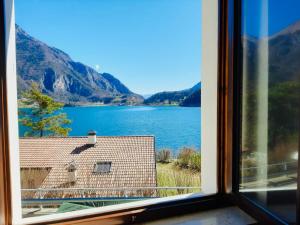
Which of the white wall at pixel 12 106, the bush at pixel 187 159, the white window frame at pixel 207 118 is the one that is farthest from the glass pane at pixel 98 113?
the white wall at pixel 12 106

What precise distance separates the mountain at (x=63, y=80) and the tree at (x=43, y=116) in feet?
0.33

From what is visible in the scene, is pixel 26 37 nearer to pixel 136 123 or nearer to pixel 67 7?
pixel 67 7

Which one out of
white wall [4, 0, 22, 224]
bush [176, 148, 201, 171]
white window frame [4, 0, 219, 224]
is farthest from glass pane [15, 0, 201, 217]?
white wall [4, 0, 22, 224]

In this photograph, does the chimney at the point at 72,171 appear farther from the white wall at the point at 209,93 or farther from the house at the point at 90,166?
the white wall at the point at 209,93

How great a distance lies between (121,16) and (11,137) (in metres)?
4.26

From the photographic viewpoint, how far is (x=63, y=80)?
325cm

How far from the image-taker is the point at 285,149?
811 mm

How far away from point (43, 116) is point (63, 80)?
547 millimetres

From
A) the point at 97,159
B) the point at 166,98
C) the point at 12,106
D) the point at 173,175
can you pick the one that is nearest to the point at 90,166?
the point at 97,159

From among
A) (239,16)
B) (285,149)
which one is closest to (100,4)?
(239,16)

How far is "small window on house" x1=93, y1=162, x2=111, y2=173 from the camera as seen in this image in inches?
110

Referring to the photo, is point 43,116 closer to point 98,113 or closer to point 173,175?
point 98,113

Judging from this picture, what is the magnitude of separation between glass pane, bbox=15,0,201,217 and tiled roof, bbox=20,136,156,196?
0.04 ft

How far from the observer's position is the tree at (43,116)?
2.75m
